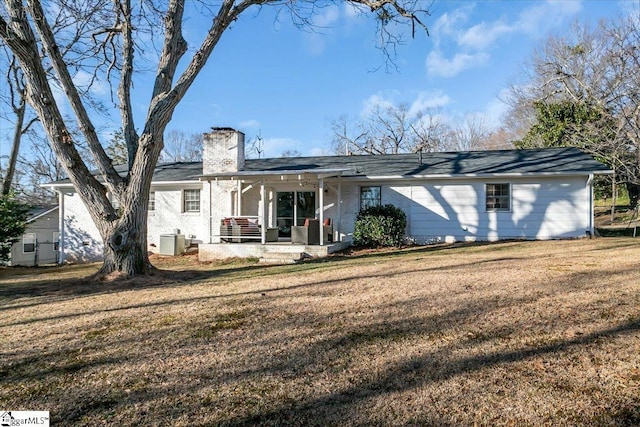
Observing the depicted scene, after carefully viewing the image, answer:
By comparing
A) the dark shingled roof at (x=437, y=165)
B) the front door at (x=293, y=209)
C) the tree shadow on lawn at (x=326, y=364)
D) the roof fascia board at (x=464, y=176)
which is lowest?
the tree shadow on lawn at (x=326, y=364)

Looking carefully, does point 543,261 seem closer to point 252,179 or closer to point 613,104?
point 252,179

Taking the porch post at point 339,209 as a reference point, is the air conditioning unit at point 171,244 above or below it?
below

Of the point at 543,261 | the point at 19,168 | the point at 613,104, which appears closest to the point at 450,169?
the point at 543,261

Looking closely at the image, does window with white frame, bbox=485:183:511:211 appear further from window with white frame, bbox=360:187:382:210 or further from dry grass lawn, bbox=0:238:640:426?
dry grass lawn, bbox=0:238:640:426

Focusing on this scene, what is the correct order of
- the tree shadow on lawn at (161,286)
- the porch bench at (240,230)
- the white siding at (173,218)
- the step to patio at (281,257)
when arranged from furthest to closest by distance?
the white siding at (173,218)
the porch bench at (240,230)
the step to patio at (281,257)
the tree shadow on lawn at (161,286)

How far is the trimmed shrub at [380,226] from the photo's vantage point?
13.0 metres

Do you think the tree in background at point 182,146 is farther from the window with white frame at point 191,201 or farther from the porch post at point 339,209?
the porch post at point 339,209

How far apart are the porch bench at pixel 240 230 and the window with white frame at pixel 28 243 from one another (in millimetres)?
11995

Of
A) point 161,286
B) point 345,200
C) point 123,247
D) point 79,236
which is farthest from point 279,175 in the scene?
point 79,236

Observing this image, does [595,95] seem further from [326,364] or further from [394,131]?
Answer: [326,364]

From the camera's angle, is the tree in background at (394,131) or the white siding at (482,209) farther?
the tree in background at (394,131)

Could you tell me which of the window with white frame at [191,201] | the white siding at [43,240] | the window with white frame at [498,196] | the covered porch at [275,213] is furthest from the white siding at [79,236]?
the window with white frame at [498,196]

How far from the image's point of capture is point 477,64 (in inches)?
737

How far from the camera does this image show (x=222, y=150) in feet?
49.7
